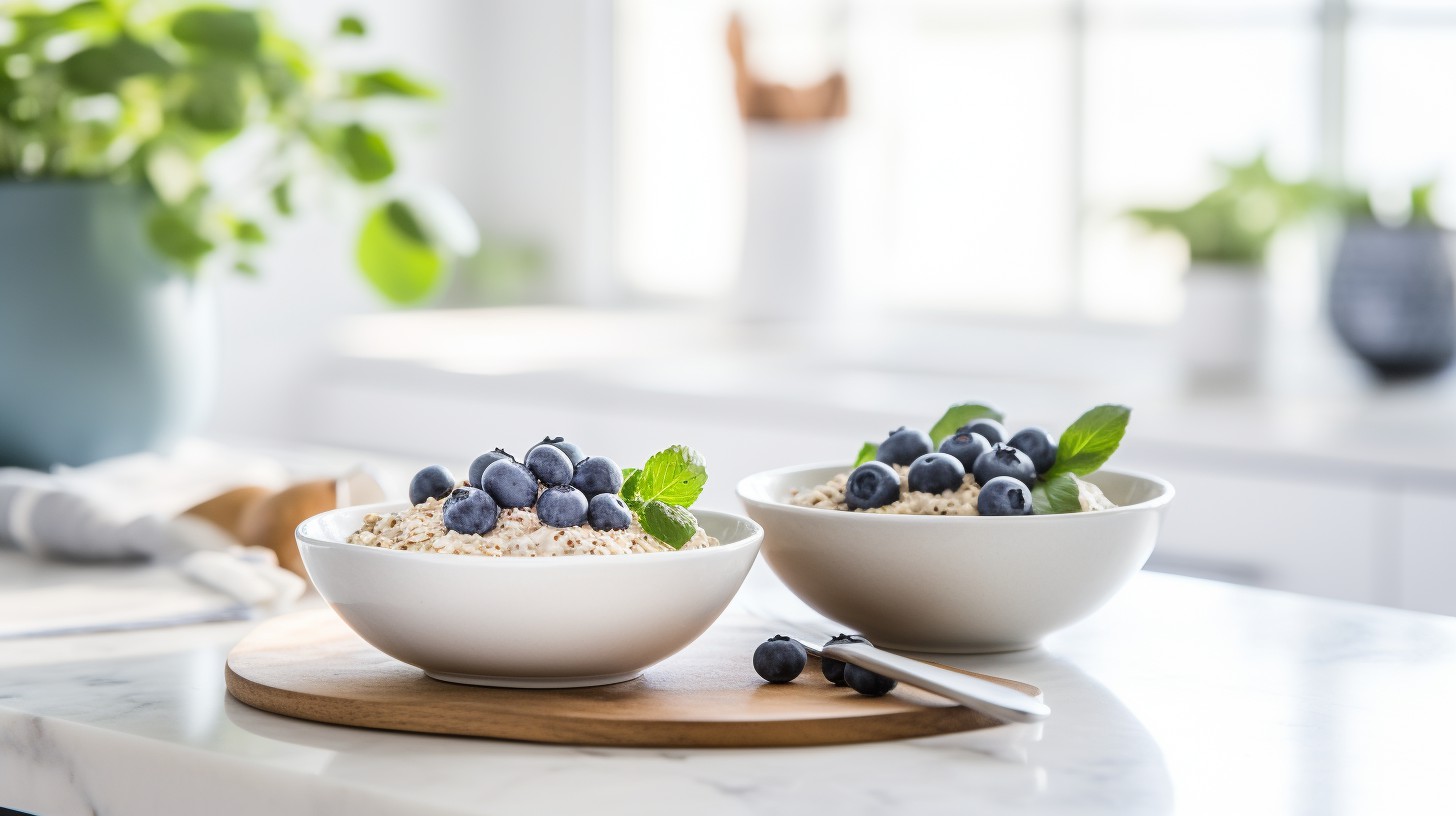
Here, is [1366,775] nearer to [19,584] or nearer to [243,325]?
[19,584]

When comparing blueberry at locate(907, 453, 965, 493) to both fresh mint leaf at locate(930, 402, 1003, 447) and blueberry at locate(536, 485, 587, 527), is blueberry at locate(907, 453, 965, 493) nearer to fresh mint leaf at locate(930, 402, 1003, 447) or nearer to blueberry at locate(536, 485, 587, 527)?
fresh mint leaf at locate(930, 402, 1003, 447)

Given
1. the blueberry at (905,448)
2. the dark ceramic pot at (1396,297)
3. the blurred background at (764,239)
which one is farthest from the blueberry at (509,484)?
the dark ceramic pot at (1396,297)

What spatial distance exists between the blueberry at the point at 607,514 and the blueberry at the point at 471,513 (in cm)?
5

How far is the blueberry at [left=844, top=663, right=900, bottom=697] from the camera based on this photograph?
2.42 ft

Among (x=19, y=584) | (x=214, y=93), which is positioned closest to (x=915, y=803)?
(x=19, y=584)

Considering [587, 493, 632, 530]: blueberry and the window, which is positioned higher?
the window

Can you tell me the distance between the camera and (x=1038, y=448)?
855mm

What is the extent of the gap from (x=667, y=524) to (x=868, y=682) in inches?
4.7

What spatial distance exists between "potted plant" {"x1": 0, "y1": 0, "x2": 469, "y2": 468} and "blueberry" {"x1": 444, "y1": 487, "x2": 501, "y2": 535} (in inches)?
26.3

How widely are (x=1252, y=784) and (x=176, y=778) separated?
46 cm

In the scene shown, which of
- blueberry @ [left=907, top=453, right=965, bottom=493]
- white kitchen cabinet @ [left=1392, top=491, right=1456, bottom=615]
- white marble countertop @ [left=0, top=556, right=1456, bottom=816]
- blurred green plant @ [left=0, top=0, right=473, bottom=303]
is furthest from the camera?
white kitchen cabinet @ [left=1392, top=491, right=1456, bottom=615]

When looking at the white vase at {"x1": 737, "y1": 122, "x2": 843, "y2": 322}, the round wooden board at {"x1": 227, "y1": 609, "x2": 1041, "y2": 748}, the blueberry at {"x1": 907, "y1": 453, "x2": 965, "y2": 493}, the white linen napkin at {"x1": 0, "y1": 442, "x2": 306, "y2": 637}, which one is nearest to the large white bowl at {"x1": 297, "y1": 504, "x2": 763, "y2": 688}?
the round wooden board at {"x1": 227, "y1": 609, "x2": 1041, "y2": 748}

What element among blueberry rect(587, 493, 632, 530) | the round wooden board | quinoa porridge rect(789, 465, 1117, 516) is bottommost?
the round wooden board

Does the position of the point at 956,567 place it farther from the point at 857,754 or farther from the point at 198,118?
the point at 198,118
